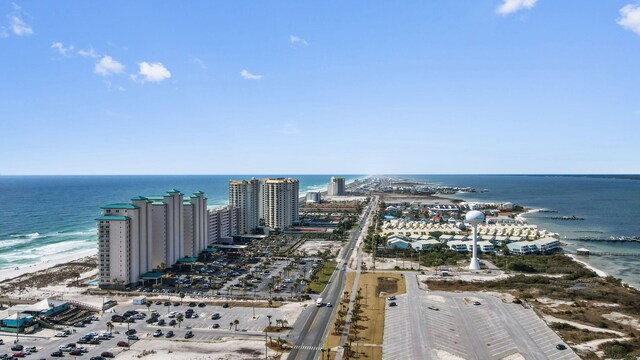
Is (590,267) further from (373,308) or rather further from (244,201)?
(244,201)

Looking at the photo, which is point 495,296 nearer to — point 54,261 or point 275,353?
point 275,353

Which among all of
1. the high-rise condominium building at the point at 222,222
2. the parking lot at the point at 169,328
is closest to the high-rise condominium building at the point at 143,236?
the parking lot at the point at 169,328

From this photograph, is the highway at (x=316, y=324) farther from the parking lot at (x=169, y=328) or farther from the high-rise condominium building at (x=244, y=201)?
the high-rise condominium building at (x=244, y=201)

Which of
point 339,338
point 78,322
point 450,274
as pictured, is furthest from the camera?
point 450,274

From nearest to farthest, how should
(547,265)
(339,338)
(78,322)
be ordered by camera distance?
1. (339,338)
2. (78,322)
3. (547,265)

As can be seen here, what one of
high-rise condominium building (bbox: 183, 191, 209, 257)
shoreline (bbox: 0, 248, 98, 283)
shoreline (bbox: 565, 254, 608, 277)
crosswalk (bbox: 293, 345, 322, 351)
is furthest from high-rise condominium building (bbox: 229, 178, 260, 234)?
shoreline (bbox: 565, 254, 608, 277)

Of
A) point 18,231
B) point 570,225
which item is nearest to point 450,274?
point 570,225

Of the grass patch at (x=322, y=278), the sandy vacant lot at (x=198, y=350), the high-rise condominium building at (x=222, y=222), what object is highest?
the high-rise condominium building at (x=222, y=222)
